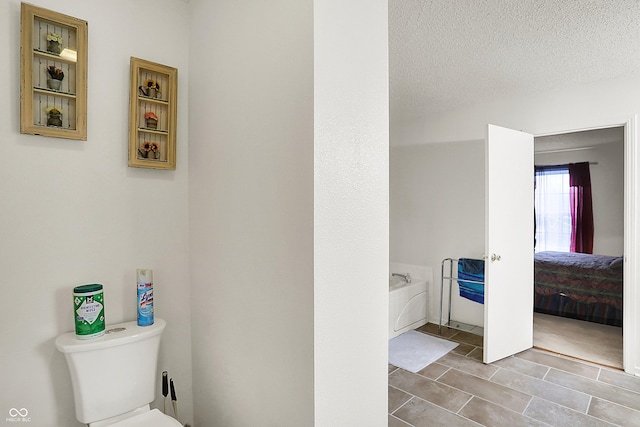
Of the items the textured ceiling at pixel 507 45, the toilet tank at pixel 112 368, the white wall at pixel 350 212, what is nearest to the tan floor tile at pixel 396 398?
the white wall at pixel 350 212

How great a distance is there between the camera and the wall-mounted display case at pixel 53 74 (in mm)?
1371

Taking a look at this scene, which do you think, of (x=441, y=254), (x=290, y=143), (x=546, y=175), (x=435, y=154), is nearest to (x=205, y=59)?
(x=290, y=143)

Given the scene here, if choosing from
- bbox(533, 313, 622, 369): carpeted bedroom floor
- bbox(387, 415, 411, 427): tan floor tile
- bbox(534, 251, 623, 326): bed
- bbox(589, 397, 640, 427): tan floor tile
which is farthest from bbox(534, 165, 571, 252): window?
bbox(387, 415, 411, 427): tan floor tile

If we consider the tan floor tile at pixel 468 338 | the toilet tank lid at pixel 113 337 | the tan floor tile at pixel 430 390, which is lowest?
the tan floor tile at pixel 430 390

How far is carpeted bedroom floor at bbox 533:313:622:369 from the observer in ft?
10.2

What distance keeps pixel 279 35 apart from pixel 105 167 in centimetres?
103

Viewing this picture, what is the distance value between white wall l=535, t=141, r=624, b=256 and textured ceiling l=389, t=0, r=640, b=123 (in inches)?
131

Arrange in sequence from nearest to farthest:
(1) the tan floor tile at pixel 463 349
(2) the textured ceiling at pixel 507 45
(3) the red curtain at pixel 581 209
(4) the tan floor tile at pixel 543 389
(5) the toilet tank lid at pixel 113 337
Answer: (5) the toilet tank lid at pixel 113 337, (2) the textured ceiling at pixel 507 45, (4) the tan floor tile at pixel 543 389, (1) the tan floor tile at pixel 463 349, (3) the red curtain at pixel 581 209

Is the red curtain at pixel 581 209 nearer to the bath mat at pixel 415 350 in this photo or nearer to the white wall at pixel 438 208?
the white wall at pixel 438 208

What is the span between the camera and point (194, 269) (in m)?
1.83

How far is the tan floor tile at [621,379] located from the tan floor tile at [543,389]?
1.30 ft

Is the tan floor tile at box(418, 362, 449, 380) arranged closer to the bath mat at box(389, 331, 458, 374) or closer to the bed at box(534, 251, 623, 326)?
the bath mat at box(389, 331, 458, 374)

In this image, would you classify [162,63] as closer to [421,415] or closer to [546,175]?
[421,415]

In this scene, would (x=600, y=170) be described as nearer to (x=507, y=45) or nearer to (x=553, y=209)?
(x=553, y=209)
